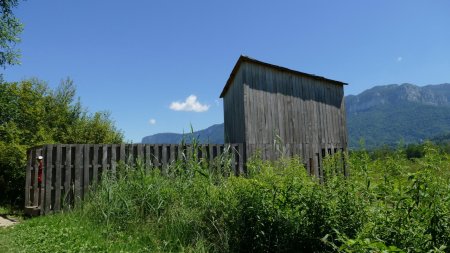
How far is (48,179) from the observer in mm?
8961

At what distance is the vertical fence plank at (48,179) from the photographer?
8828 mm

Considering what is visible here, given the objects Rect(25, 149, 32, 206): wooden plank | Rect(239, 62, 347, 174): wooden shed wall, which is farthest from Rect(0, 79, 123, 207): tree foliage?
Rect(239, 62, 347, 174): wooden shed wall

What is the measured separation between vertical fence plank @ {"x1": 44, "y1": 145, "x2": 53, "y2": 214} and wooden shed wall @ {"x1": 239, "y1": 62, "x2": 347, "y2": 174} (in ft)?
23.5

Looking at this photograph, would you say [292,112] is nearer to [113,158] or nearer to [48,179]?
[113,158]

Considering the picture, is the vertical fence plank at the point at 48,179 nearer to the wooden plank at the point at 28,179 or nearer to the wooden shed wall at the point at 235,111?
the wooden plank at the point at 28,179

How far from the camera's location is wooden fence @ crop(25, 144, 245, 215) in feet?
29.3

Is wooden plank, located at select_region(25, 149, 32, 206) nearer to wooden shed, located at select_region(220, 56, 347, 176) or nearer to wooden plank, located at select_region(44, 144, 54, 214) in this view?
wooden plank, located at select_region(44, 144, 54, 214)

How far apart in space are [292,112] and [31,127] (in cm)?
1171

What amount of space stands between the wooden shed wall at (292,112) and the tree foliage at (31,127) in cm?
722

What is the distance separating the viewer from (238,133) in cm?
1579


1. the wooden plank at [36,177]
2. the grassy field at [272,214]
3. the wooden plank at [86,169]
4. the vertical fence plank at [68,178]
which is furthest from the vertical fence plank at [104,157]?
the grassy field at [272,214]

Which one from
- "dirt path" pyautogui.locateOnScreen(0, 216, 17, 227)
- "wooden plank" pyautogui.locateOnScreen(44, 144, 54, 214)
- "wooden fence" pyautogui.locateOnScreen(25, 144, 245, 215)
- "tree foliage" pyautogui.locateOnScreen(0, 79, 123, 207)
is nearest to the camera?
"dirt path" pyautogui.locateOnScreen(0, 216, 17, 227)

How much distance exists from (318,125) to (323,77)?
2.17 metres

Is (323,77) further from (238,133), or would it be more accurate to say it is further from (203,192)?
(203,192)
